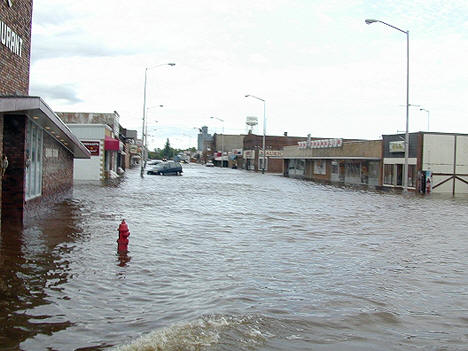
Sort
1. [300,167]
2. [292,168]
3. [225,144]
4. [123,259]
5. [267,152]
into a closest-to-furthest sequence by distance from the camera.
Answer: [123,259], [300,167], [292,168], [267,152], [225,144]

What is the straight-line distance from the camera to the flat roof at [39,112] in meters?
10.6

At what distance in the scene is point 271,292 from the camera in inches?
310

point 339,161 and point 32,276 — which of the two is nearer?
point 32,276

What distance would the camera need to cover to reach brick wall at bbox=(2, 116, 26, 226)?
12508 mm

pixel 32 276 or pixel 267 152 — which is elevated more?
pixel 267 152

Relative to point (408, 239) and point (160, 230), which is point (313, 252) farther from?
point (160, 230)

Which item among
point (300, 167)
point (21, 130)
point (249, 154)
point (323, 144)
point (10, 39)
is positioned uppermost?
point (10, 39)

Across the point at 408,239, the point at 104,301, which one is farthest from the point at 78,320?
the point at 408,239

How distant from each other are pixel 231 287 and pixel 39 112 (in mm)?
7735

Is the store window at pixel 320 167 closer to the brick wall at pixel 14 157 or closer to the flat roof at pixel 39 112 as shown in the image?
the flat roof at pixel 39 112

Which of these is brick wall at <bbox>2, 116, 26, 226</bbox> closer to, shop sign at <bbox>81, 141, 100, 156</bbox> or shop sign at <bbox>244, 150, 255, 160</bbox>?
shop sign at <bbox>81, 141, 100, 156</bbox>

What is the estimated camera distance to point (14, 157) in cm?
1250

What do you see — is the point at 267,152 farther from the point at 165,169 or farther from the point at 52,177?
the point at 52,177

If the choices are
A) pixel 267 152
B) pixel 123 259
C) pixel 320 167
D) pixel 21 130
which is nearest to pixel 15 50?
pixel 21 130
